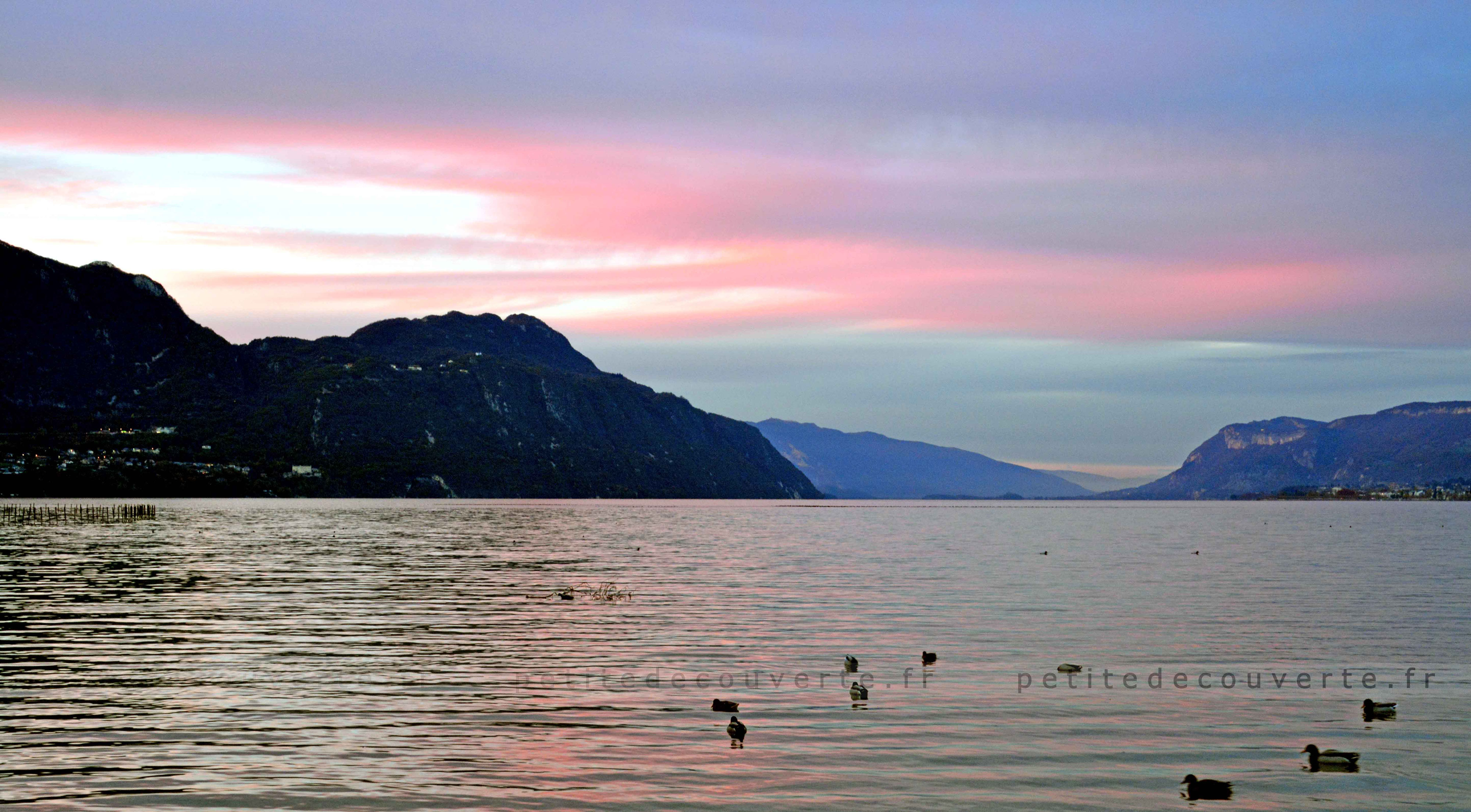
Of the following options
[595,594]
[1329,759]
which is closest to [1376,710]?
[1329,759]

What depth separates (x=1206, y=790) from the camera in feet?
78.4

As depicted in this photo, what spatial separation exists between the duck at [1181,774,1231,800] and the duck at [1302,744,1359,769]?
144 inches

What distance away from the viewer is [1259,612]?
59.4 meters

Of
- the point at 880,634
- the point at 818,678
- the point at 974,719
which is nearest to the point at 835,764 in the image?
the point at 974,719

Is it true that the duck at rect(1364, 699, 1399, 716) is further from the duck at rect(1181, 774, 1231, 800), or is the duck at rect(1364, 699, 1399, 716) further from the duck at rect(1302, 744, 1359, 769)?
the duck at rect(1181, 774, 1231, 800)

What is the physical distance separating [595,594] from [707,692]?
31304 mm

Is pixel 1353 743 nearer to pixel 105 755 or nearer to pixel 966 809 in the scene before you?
pixel 966 809

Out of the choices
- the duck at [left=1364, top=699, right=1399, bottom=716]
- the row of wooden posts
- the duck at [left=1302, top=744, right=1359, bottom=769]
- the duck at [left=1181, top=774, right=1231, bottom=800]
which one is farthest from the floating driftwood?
the row of wooden posts

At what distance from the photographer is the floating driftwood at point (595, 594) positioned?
2534 inches

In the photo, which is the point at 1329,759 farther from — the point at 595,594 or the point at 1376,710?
the point at 595,594

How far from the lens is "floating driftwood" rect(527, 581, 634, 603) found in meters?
64.4

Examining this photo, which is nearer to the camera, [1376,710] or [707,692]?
[1376,710]

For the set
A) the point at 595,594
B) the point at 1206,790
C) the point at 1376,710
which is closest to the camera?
the point at 1206,790

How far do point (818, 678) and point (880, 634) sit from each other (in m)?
12.3
